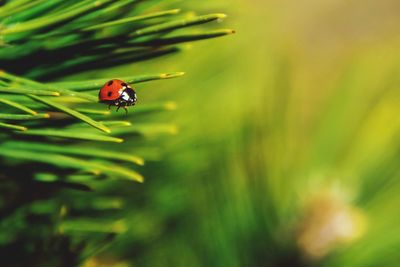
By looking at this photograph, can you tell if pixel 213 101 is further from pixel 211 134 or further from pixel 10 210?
pixel 10 210

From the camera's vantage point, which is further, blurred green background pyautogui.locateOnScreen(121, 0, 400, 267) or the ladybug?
blurred green background pyautogui.locateOnScreen(121, 0, 400, 267)

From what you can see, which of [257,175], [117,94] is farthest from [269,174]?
[117,94]

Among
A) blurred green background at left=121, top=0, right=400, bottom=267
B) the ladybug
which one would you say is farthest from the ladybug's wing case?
blurred green background at left=121, top=0, right=400, bottom=267

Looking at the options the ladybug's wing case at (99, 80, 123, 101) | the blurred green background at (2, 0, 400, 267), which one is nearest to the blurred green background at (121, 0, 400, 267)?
the blurred green background at (2, 0, 400, 267)

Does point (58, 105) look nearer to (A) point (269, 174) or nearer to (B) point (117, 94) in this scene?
(B) point (117, 94)

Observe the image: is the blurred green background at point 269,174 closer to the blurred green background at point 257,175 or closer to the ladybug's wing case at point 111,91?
the blurred green background at point 257,175

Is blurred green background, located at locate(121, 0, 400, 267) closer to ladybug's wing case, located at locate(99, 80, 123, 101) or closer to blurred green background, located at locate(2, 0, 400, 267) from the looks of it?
blurred green background, located at locate(2, 0, 400, 267)
